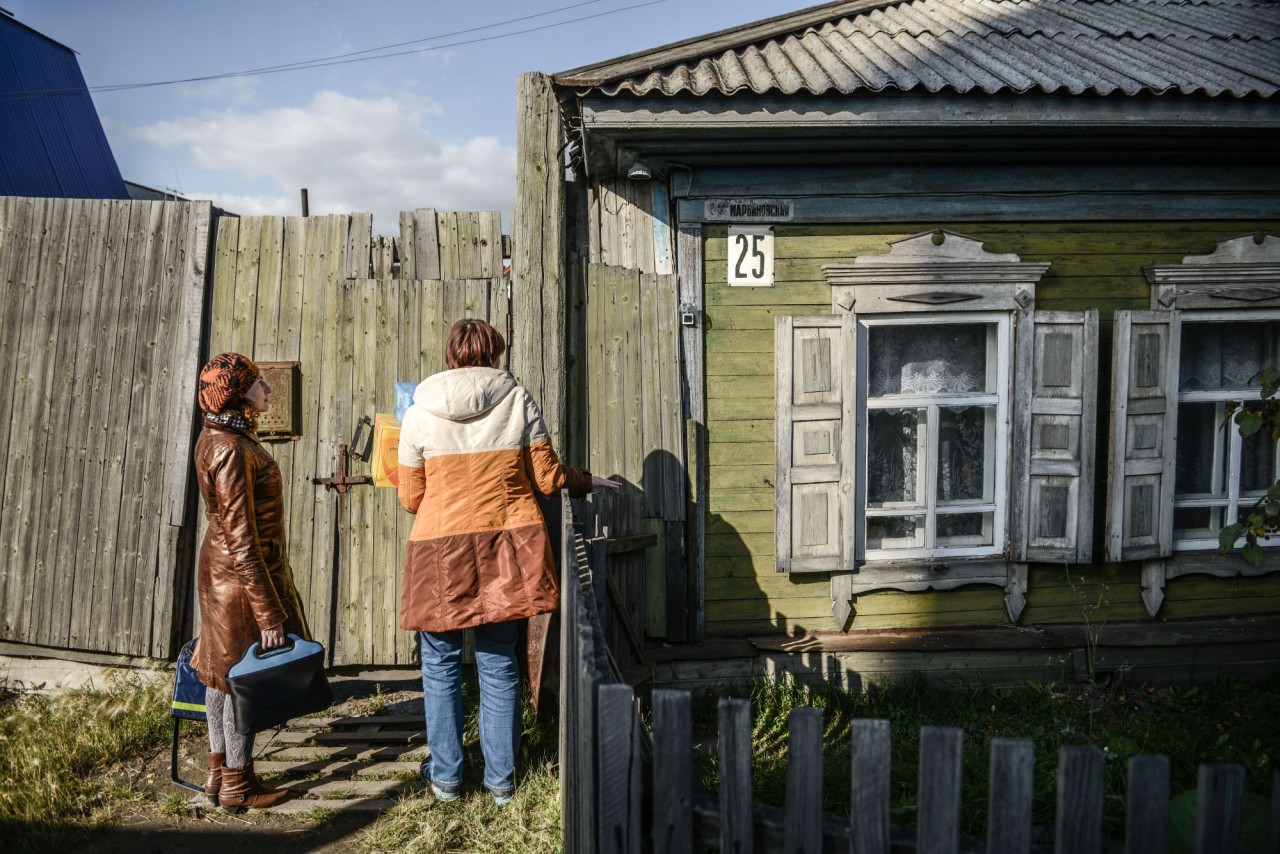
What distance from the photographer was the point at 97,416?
4715mm

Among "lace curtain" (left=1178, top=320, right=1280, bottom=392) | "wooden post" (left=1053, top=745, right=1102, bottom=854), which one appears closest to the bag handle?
"wooden post" (left=1053, top=745, right=1102, bottom=854)

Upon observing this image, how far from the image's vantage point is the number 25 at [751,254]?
4996 mm

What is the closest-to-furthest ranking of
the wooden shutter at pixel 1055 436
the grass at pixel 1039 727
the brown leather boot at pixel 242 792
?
the brown leather boot at pixel 242 792 → the grass at pixel 1039 727 → the wooden shutter at pixel 1055 436

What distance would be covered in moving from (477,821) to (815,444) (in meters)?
2.75

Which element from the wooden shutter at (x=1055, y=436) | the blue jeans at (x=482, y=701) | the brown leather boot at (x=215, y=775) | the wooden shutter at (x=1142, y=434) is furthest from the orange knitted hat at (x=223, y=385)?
the wooden shutter at (x=1142, y=434)

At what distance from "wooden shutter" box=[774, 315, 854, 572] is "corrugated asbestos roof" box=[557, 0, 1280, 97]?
1338mm

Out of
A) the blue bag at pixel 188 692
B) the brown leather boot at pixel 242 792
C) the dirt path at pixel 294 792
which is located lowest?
the dirt path at pixel 294 792

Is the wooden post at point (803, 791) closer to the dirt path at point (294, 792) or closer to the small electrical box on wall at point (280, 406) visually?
the dirt path at point (294, 792)

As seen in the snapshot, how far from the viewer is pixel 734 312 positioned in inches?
198

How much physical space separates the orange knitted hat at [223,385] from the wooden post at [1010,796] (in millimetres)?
2922

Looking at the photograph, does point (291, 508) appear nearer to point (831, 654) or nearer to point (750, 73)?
point (831, 654)

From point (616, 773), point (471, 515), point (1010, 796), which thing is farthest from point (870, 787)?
point (471, 515)

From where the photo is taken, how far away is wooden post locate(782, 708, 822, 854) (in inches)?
66.6

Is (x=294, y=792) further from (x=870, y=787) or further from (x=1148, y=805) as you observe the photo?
(x=1148, y=805)
